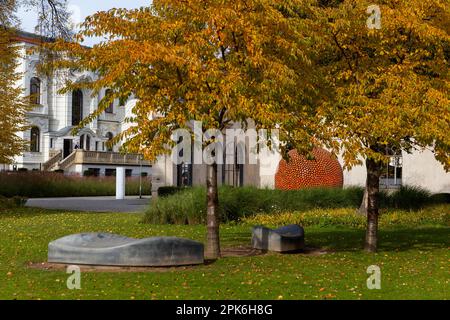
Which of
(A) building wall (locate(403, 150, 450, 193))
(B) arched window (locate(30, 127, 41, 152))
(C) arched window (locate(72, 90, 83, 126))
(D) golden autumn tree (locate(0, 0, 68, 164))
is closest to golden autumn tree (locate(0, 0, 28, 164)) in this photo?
(D) golden autumn tree (locate(0, 0, 68, 164))

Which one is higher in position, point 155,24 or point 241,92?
point 155,24

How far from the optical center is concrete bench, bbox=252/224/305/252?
13.0 m

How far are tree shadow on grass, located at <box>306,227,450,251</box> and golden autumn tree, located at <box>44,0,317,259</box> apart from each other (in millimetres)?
4063

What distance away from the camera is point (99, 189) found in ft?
137

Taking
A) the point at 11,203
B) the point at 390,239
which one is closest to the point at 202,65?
the point at 390,239

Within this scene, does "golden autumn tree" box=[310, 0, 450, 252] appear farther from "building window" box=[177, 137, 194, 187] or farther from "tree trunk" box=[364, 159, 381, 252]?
"building window" box=[177, 137, 194, 187]

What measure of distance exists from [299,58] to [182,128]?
2.52m

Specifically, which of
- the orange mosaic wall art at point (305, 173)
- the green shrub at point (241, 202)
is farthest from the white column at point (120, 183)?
the green shrub at point (241, 202)

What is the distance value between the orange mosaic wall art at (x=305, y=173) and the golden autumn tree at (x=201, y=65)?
13.3 meters

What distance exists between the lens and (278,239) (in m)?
12.9

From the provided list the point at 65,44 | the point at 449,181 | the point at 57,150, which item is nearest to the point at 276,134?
the point at 65,44

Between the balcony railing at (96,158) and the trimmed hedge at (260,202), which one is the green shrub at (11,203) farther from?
the balcony railing at (96,158)

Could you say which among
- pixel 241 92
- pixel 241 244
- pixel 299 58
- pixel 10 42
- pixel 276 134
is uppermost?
pixel 10 42

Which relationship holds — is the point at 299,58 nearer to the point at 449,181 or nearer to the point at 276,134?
the point at 276,134
